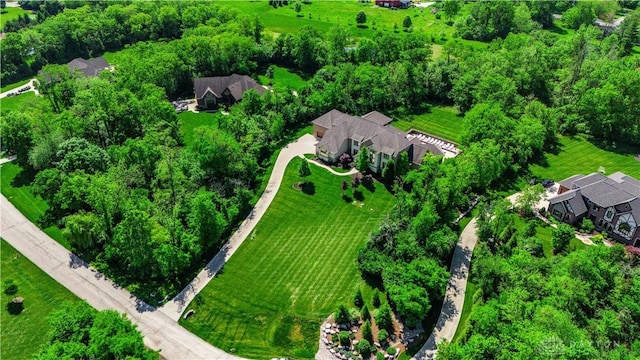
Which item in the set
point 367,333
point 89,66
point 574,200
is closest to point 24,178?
point 89,66

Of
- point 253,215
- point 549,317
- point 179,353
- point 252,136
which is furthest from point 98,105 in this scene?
point 549,317

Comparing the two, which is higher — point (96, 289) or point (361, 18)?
point (361, 18)

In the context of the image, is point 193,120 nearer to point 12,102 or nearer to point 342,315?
point 12,102

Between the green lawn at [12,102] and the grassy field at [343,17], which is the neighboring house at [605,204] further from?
the green lawn at [12,102]

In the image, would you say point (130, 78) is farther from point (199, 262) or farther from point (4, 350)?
point (4, 350)

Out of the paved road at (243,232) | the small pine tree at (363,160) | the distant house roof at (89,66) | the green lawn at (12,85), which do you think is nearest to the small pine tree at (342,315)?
the paved road at (243,232)
